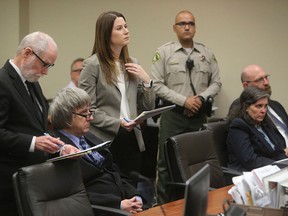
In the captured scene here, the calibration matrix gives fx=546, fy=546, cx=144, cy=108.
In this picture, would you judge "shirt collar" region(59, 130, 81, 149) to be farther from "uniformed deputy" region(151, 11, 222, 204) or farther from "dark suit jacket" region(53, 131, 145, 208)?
"uniformed deputy" region(151, 11, 222, 204)

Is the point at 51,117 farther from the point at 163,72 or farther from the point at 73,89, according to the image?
the point at 163,72

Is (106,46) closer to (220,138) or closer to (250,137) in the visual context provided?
(220,138)

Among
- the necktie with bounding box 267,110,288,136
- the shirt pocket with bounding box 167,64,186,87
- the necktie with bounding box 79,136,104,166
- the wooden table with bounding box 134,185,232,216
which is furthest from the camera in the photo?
the shirt pocket with bounding box 167,64,186,87

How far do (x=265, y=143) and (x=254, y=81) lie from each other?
0.82 metres

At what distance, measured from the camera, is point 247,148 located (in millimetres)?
3725

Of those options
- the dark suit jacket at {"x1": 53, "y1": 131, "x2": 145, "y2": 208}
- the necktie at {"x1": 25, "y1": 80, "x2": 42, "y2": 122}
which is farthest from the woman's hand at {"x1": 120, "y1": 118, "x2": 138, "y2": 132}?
the necktie at {"x1": 25, "y1": 80, "x2": 42, "y2": 122}

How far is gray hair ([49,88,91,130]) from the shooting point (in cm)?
289

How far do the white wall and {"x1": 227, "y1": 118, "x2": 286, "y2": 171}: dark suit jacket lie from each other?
192 centimetres

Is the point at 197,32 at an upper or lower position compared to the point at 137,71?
Result: upper

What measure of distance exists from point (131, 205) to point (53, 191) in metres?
0.58

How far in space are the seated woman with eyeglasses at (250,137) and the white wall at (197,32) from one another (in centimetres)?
185

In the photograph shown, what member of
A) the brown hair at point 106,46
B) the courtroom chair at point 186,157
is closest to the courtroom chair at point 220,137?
the courtroom chair at point 186,157

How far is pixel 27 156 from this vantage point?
9.28 ft

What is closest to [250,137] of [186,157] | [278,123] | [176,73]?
[278,123]
